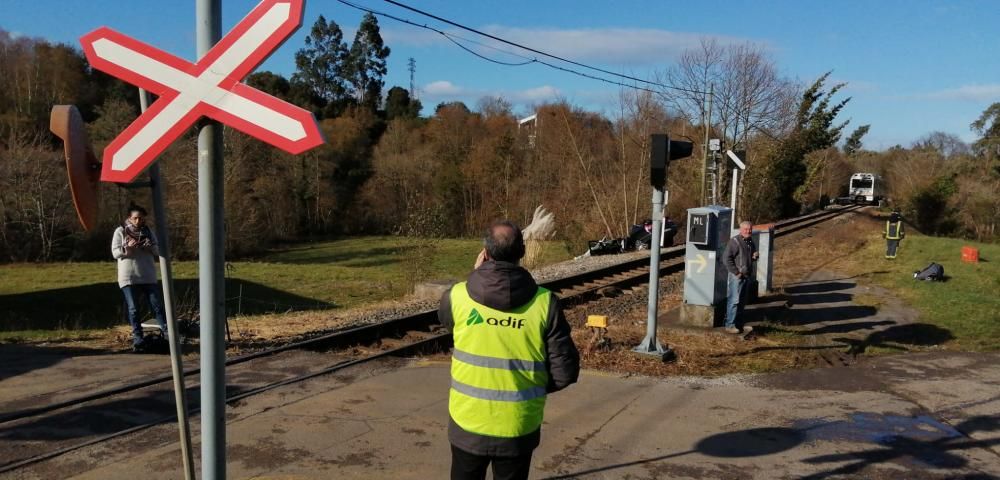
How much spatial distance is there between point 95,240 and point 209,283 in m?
43.3

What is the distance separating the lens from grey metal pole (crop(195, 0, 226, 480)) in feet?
7.11

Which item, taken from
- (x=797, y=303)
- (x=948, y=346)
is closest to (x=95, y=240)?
(x=797, y=303)

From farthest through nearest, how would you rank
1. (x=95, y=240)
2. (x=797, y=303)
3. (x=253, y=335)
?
(x=95, y=240) → (x=797, y=303) → (x=253, y=335)

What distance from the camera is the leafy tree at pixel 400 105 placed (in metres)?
79.5

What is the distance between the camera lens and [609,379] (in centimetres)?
739

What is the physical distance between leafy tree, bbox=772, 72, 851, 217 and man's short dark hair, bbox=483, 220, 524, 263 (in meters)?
40.4

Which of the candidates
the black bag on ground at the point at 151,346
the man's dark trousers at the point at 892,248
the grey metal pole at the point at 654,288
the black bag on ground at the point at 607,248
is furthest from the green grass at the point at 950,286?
the black bag on ground at the point at 151,346

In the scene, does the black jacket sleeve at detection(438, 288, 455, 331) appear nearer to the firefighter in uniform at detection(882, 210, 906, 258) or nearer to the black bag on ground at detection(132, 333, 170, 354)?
the black bag on ground at detection(132, 333, 170, 354)

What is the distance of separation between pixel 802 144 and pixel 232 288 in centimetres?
3417

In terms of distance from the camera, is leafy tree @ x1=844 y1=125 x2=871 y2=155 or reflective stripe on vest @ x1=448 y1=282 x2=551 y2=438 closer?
reflective stripe on vest @ x1=448 y1=282 x2=551 y2=438

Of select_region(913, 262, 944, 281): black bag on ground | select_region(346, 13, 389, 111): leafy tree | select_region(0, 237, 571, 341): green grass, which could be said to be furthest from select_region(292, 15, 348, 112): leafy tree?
select_region(913, 262, 944, 281): black bag on ground

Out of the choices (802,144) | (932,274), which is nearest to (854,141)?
(802,144)

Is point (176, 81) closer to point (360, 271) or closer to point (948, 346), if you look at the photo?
point (948, 346)

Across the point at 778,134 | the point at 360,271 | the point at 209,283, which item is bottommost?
the point at 360,271
